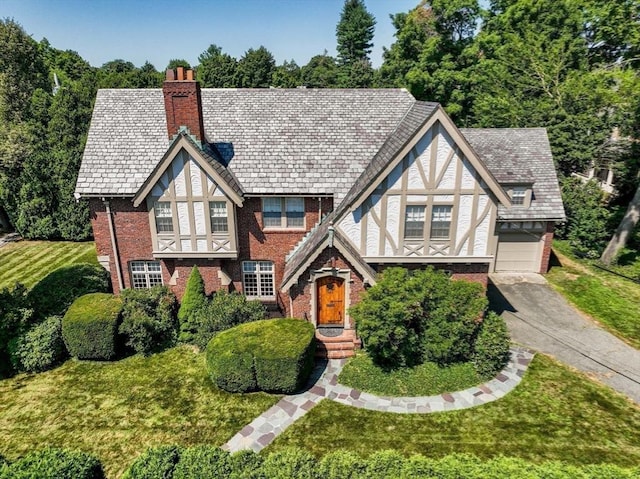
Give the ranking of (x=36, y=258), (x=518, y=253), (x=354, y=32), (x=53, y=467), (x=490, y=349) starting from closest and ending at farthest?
(x=53, y=467) → (x=490, y=349) → (x=518, y=253) → (x=36, y=258) → (x=354, y=32)

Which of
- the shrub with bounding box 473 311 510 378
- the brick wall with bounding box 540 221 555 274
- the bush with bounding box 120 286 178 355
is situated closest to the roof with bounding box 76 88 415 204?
the bush with bounding box 120 286 178 355

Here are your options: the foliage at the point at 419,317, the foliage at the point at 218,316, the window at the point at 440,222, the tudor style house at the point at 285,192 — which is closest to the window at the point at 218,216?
the tudor style house at the point at 285,192

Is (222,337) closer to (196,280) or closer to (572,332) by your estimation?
(196,280)

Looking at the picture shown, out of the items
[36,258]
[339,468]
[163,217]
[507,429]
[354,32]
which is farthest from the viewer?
[354,32]

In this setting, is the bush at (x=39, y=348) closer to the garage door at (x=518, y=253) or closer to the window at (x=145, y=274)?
the window at (x=145, y=274)

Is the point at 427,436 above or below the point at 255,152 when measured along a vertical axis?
below

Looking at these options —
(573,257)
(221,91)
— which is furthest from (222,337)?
(573,257)

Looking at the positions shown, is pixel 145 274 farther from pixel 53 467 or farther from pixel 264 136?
pixel 53 467

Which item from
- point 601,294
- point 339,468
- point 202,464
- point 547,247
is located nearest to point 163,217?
point 202,464
